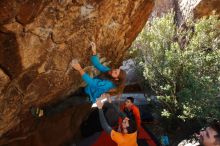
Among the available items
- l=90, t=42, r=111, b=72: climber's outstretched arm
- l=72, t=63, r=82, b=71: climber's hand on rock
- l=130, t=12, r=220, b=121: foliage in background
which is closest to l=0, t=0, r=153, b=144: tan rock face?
l=72, t=63, r=82, b=71: climber's hand on rock

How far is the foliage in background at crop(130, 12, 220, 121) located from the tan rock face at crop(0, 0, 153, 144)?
3.48m

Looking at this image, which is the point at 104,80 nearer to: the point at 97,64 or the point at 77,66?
the point at 97,64

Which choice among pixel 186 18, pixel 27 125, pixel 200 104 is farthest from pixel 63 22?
pixel 186 18

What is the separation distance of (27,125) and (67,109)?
116cm

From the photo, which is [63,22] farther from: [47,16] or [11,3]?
[11,3]

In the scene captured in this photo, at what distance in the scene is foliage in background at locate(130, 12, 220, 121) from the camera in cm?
1028

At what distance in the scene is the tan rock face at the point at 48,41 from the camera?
535 centimetres

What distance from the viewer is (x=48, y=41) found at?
587cm

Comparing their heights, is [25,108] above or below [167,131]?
above

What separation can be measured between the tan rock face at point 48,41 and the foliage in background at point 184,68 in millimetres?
3475

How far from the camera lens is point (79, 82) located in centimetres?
754

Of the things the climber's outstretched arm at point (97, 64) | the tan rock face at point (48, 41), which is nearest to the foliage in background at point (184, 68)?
the tan rock face at point (48, 41)

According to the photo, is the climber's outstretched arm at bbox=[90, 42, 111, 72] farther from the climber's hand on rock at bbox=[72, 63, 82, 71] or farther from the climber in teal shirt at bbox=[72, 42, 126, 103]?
the climber's hand on rock at bbox=[72, 63, 82, 71]

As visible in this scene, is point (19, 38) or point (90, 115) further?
point (90, 115)
